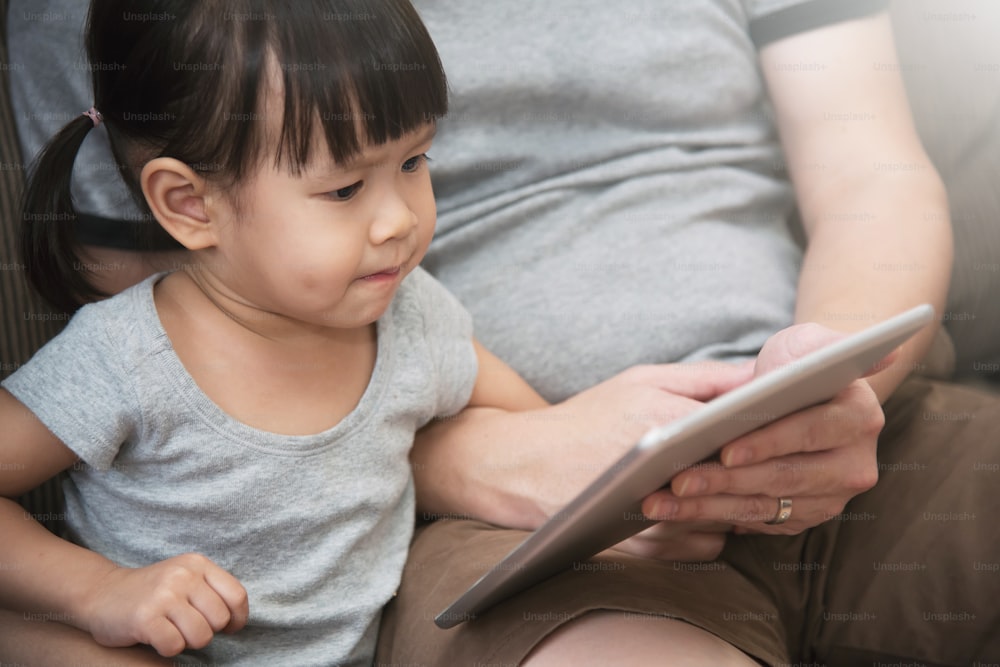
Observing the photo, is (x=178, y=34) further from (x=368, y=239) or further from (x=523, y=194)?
(x=523, y=194)

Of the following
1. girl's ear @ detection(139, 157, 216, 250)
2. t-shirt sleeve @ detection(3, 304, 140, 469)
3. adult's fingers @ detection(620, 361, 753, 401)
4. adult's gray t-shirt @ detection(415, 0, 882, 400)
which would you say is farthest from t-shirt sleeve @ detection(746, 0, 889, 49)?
t-shirt sleeve @ detection(3, 304, 140, 469)

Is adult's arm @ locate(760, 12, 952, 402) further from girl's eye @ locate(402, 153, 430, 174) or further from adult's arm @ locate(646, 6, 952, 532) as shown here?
girl's eye @ locate(402, 153, 430, 174)

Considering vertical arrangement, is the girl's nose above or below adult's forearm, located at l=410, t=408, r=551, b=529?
above

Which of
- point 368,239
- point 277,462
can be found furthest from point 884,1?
point 277,462

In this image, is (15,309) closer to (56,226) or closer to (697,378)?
(56,226)

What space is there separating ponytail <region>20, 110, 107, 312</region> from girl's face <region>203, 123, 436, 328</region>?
0.56 feet

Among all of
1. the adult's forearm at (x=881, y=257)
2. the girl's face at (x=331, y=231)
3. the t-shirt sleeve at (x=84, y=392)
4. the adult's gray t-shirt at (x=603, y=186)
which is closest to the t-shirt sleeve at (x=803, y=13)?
the adult's gray t-shirt at (x=603, y=186)

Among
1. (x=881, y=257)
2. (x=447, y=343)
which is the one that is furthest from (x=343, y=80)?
(x=881, y=257)

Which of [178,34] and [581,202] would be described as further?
[581,202]

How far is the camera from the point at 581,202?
1.19m

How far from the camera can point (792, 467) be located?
86 cm

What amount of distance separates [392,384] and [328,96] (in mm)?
302

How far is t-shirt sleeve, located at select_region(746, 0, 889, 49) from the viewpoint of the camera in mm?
1184

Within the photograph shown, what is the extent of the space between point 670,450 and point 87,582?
0.49m
